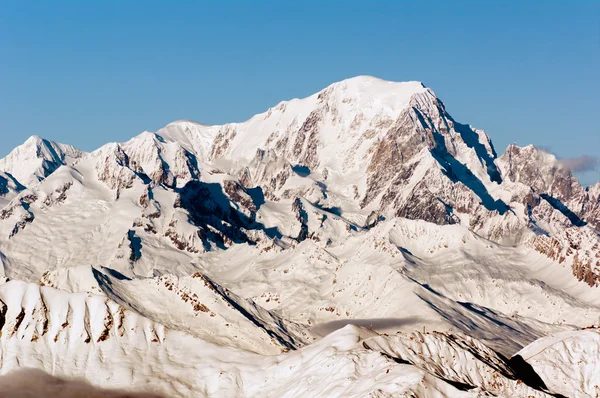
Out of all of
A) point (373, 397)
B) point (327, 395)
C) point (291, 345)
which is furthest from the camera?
point (291, 345)

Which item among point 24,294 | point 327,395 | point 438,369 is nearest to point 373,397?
point 327,395

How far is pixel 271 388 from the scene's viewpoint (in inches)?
3435

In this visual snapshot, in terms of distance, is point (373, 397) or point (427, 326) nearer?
point (373, 397)

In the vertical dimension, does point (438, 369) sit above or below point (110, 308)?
below

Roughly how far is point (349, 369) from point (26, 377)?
33.3 meters

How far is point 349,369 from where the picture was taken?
261ft

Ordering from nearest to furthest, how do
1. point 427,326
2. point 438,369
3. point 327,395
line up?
point 327,395, point 438,369, point 427,326

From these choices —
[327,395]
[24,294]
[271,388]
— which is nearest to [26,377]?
[24,294]

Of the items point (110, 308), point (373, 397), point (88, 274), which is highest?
point (88, 274)

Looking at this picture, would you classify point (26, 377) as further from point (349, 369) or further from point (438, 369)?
point (438, 369)

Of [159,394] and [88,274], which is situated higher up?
[88,274]

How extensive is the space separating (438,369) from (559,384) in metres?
14.6

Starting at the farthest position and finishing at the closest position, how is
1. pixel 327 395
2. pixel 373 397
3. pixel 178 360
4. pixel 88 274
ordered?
pixel 88 274
pixel 178 360
pixel 327 395
pixel 373 397

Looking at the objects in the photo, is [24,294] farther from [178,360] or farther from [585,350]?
[585,350]
